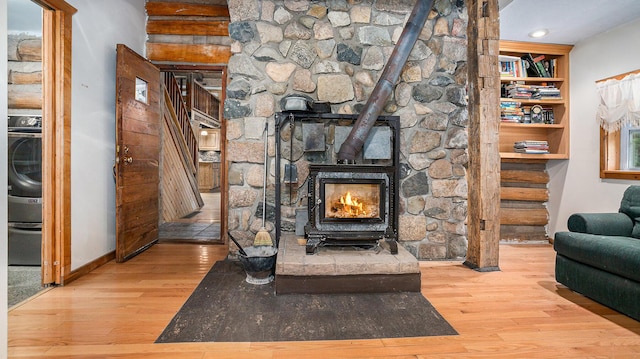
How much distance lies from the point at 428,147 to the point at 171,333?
2582 mm

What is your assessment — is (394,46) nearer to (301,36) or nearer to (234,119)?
(301,36)

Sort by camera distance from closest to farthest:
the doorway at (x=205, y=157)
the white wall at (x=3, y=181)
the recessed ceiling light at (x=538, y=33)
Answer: the white wall at (x=3, y=181) < the recessed ceiling light at (x=538, y=33) < the doorway at (x=205, y=157)

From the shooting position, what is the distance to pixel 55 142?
2.45 metres

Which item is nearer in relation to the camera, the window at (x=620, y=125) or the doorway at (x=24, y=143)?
the doorway at (x=24, y=143)

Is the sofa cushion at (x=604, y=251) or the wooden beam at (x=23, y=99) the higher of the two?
the wooden beam at (x=23, y=99)

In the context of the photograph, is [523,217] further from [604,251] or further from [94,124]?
[94,124]

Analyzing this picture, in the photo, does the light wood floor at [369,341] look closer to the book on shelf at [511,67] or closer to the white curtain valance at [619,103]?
the white curtain valance at [619,103]

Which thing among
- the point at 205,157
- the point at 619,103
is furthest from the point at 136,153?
the point at 205,157

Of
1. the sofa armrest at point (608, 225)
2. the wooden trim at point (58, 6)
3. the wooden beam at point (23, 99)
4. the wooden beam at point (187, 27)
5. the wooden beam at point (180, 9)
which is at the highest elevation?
the wooden beam at point (180, 9)

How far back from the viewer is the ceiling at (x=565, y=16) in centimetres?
292

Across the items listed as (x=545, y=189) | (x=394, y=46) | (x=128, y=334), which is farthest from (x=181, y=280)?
(x=545, y=189)

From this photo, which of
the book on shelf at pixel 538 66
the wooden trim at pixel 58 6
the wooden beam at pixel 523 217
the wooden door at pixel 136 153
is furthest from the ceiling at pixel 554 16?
the wooden beam at pixel 523 217

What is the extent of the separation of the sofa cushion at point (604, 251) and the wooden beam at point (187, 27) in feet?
12.7

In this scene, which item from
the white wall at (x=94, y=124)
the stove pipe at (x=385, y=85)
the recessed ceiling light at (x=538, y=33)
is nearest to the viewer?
the white wall at (x=94, y=124)
